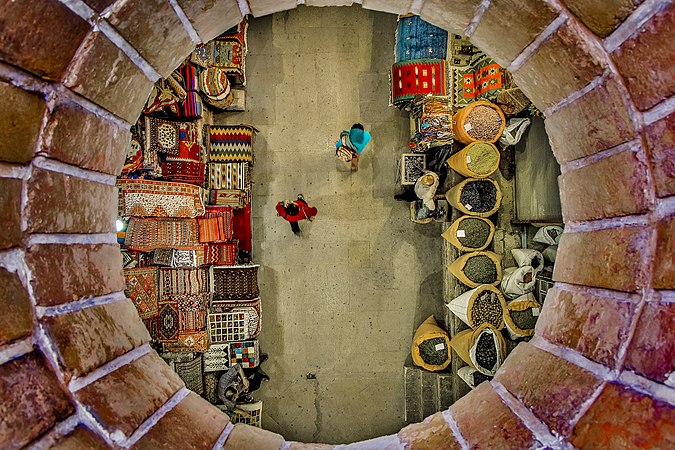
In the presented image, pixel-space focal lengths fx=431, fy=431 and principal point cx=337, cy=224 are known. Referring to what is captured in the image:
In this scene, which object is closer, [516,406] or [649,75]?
[649,75]

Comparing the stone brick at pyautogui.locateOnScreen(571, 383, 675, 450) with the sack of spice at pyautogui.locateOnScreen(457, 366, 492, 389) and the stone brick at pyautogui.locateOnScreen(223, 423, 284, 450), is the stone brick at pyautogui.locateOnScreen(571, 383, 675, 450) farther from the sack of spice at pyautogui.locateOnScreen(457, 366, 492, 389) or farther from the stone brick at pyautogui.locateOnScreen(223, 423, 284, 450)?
the sack of spice at pyautogui.locateOnScreen(457, 366, 492, 389)

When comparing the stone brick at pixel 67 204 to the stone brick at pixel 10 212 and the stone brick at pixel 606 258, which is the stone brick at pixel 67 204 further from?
the stone brick at pixel 606 258

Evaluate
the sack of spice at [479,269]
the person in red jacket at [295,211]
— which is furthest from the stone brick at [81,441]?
the sack of spice at [479,269]

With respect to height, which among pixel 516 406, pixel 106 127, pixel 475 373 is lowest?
pixel 475 373

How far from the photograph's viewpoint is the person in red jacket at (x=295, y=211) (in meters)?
4.81

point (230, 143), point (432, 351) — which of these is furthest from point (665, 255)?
point (230, 143)

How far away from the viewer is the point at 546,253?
4453 mm

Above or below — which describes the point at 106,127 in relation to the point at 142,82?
below

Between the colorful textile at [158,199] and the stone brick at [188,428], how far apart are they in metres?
3.36

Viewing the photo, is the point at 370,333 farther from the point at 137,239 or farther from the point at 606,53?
the point at 606,53

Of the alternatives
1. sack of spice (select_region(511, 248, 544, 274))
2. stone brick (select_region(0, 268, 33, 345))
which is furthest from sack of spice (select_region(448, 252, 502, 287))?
stone brick (select_region(0, 268, 33, 345))

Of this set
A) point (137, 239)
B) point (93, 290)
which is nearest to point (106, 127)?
point (93, 290)

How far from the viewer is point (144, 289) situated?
4.66 metres

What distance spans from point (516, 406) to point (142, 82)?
1.56m
